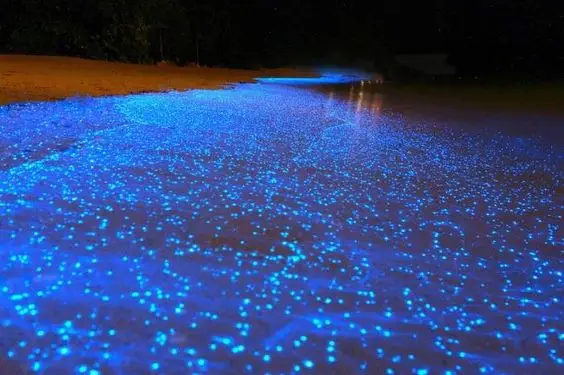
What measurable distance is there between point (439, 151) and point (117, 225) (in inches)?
59.1

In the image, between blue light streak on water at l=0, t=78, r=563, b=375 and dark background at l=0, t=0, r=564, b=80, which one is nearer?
blue light streak on water at l=0, t=78, r=563, b=375

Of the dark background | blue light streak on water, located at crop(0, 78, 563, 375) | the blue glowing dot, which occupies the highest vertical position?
the dark background

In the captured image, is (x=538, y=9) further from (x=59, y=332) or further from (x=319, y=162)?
(x=59, y=332)

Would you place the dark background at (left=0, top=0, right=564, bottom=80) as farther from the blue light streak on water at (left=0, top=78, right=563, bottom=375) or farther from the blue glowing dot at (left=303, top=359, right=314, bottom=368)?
the blue glowing dot at (left=303, top=359, right=314, bottom=368)

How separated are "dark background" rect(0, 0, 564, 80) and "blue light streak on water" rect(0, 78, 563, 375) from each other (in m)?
7.29

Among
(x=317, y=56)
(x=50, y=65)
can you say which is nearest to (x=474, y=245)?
(x=50, y=65)

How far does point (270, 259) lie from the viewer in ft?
3.08

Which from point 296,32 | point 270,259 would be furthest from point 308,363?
point 296,32

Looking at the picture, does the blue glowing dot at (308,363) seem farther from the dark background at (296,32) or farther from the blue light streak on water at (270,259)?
the dark background at (296,32)

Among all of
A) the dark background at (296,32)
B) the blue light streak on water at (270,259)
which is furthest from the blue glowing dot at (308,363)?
the dark background at (296,32)

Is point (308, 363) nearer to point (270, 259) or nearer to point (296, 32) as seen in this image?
point (270, 259)

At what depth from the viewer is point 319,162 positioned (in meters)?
1.72

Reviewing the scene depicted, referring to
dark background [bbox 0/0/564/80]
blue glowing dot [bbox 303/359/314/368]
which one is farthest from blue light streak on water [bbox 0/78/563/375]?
dark background [bbox 0/0/564/80]

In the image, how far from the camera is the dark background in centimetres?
811
